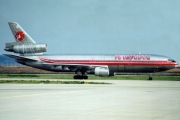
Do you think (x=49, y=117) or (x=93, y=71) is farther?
(x=93, y=71)

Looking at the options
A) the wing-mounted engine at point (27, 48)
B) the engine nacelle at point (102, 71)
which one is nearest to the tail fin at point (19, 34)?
the wing-mounted engine at point (27, 48)

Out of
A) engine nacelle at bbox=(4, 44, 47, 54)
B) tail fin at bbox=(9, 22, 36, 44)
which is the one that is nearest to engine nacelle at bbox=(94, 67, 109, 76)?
engine nacelle at bbox=(4, 44, 47, 54)

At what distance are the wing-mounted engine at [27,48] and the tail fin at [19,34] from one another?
2.23 ft

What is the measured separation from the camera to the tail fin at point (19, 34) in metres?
65.7

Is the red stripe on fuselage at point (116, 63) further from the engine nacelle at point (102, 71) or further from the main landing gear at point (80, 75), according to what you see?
the engine nacelle at point (102, 71)

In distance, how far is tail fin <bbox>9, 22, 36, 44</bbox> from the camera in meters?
65.7

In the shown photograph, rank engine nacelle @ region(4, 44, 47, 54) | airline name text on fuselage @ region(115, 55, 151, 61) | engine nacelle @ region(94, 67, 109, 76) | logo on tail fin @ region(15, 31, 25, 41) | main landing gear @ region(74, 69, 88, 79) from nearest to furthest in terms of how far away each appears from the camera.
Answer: engine nacelle @ region(94, 67, 109, 76) < main landing gear @ region(74, 69, 88, 79) < airline name text on fuselage @ region(115, 55, 151, 61) < engine nacelle @ region(4, 44, 47, 54) < logo on tail fin @ region(15, 31, 25, 41)

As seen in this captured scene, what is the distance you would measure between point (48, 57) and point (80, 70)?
593cm

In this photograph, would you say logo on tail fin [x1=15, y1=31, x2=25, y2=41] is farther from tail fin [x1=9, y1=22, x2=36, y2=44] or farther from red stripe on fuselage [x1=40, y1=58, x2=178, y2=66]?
red stripe on fuselage [x1=40, y1=58, x2=178, y2=66]

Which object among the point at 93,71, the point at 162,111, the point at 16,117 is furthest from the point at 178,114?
the point at 93,71

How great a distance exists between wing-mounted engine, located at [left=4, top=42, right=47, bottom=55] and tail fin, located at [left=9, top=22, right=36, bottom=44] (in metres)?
0.68

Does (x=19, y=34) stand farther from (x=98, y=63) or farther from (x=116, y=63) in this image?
(x=116, y=63)

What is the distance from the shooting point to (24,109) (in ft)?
53.0

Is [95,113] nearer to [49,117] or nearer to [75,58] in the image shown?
[49,117]
